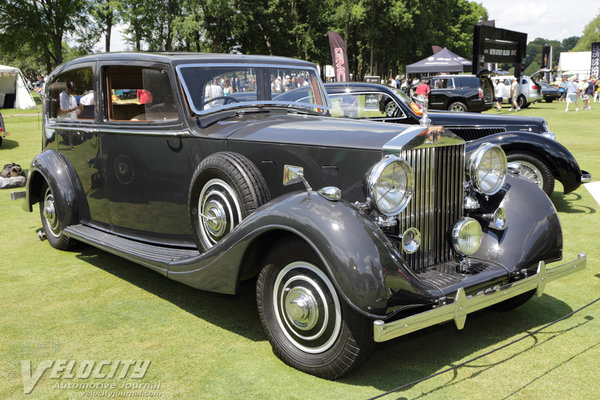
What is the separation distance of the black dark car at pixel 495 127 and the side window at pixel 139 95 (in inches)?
106

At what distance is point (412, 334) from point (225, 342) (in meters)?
1.25

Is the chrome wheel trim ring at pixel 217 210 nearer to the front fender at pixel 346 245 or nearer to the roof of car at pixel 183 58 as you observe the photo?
the front fender at pixel 346 245

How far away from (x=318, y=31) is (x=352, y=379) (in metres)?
45.0

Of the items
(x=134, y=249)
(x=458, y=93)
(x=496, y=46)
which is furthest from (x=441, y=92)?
(x=134, y=249)

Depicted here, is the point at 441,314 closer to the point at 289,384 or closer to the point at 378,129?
the point at 289,384

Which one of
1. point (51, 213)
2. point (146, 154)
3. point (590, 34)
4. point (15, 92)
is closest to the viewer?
point (146, 154)

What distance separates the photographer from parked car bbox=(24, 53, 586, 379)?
2842mm

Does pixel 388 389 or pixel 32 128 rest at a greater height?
pixel 32 128

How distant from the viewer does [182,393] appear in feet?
9.41

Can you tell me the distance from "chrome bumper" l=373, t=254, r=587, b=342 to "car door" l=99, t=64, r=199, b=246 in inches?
84.0

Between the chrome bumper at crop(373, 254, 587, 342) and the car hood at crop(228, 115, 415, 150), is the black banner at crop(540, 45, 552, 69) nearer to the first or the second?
the car hood at crop(228, 115, 415, 150)

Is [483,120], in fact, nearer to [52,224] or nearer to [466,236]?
[466,236]

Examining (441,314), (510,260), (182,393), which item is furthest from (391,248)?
(182,393)

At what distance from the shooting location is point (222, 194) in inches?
145
